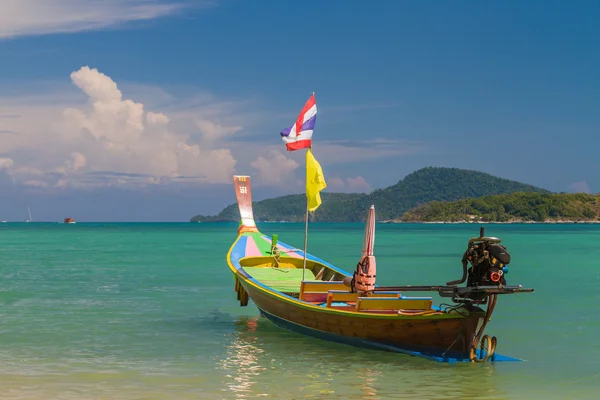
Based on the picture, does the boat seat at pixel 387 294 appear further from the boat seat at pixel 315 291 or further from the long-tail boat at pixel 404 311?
the boat seat at pixel 315 291

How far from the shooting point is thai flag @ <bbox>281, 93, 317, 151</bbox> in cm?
2512

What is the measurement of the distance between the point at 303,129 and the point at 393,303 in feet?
25.3

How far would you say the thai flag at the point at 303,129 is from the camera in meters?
25.1

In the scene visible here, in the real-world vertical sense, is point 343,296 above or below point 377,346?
above

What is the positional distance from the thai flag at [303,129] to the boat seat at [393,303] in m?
7.02

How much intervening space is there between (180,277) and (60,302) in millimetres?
15223

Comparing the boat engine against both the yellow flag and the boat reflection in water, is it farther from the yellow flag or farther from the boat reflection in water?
the yellow flag

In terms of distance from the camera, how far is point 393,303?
19828 millimetres

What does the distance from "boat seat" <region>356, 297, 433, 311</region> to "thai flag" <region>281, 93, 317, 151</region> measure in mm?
7016

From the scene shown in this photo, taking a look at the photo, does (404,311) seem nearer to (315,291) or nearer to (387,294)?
(387,294)

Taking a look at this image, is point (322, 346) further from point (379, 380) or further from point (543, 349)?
point (543, 349)

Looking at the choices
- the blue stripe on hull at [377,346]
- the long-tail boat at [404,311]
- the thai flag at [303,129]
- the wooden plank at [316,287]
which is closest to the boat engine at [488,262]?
the long-tail boat at [404,311]

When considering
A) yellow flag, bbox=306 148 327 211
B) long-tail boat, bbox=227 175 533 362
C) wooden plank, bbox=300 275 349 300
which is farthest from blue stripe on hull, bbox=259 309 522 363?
yellow flag, bbox=306 148 327 211

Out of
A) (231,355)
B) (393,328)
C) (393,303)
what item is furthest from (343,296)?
(231,355)
